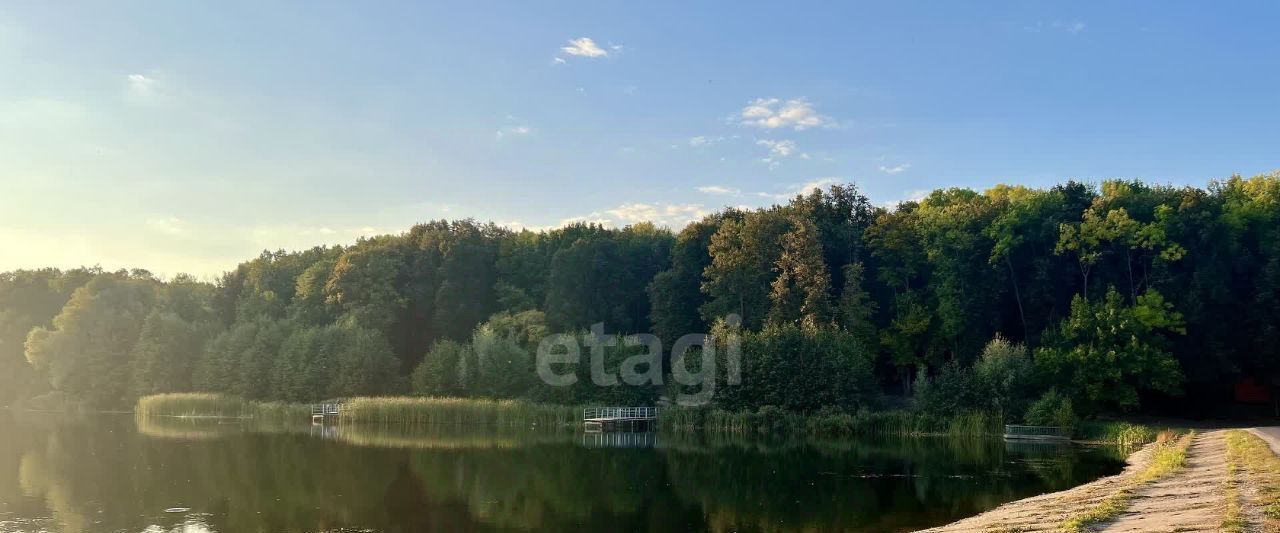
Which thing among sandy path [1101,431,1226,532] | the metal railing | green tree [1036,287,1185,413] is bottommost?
the metal railing

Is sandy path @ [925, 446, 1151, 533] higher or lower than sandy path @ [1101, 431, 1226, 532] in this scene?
lower

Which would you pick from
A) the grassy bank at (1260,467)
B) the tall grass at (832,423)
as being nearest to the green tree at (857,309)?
the tall grass at (832,423)

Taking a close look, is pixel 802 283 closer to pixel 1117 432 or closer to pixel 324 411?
pixel 1117 432

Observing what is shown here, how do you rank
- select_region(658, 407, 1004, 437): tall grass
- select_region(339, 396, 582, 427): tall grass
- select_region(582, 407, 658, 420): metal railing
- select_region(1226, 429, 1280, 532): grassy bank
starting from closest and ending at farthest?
select_region(1226, 429, 1280, 532): grassy bank → select_region(658, 407, 1004, 437): tall grass → select_region(582, 407, 658, 420): metal railing → select_region(339, 396, 582, 427): tall grass

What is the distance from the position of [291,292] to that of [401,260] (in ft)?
41.2

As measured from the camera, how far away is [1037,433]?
3994 centimetres

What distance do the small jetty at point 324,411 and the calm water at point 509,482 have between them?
44.0ft

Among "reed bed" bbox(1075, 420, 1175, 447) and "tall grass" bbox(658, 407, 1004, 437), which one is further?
"tall grass" bbox(658, 407, 1004, 437)

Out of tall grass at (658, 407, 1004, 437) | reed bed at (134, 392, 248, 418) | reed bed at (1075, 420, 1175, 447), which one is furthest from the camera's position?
reed bed at (134, 392, 248, 418)

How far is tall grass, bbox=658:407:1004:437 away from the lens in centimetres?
4238

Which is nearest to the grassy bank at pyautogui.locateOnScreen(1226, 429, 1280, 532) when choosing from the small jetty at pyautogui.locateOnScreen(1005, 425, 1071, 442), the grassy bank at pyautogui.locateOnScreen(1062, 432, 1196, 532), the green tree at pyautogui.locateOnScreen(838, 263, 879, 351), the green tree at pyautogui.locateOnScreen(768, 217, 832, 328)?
the grassy bank at pyautogui.locateOnScreen(1062, 432, 1196, 532)

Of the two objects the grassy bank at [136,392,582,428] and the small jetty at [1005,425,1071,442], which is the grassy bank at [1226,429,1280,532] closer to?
the small jetty at [1005,425,1071,442]

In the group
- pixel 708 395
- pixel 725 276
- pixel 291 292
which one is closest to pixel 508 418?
pixel 708 395

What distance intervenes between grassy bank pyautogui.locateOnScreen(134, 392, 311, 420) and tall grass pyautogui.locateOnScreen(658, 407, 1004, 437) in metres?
24.7
